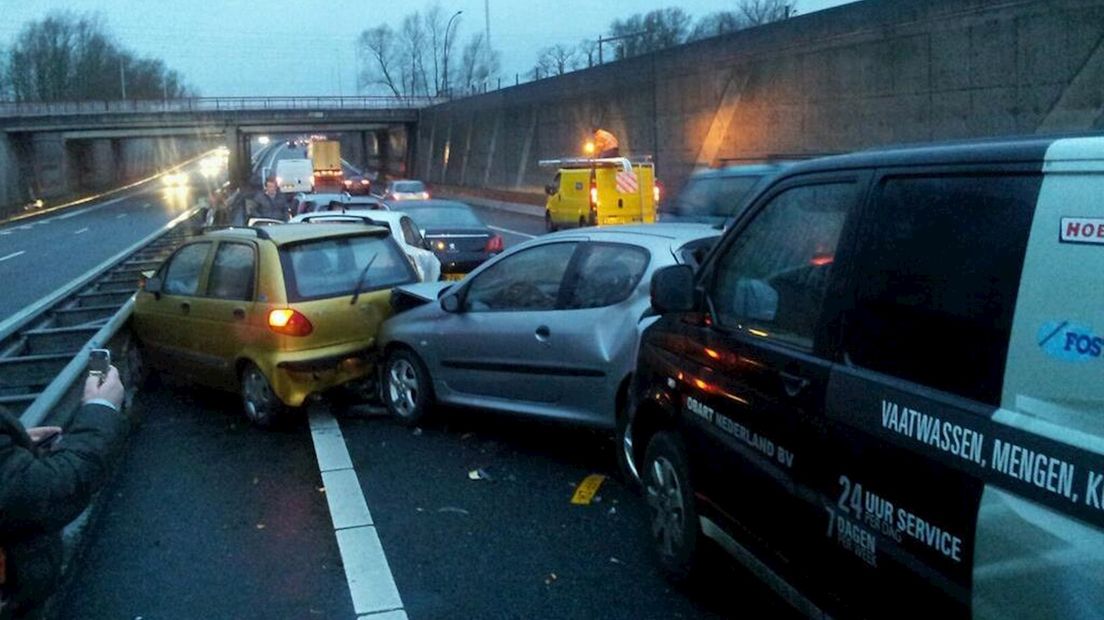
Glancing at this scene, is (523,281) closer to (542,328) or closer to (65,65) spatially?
(542,328)

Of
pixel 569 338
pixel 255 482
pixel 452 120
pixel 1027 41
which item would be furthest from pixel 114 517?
pixel 452 120

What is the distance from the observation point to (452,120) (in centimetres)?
7012

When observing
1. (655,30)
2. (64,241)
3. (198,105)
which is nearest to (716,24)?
(655,30)

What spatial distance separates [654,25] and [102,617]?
346ft

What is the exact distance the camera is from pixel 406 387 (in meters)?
8.80

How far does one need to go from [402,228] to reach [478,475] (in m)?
7.87

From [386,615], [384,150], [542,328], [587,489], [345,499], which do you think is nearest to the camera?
[386,615]

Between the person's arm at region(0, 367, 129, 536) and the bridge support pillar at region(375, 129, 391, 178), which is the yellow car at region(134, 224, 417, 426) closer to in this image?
the person's arm at region(0, 367, 129, 536)

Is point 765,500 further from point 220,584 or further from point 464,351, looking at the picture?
point 464,351

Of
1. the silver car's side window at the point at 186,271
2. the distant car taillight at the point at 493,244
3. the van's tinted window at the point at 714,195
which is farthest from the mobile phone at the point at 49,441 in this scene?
the distant car taillight at the point at 493,244

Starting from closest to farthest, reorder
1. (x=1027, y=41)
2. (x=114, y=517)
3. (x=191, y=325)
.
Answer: (x=114, y=517) → (x=191, y=325) → (x=1027, y=41)

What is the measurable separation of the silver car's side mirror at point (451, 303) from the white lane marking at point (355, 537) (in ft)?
4.09

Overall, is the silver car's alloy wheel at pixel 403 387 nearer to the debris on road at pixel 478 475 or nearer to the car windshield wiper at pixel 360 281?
the car windshield wiper at pixel 360 281

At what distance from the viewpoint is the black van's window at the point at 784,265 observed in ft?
12.8
